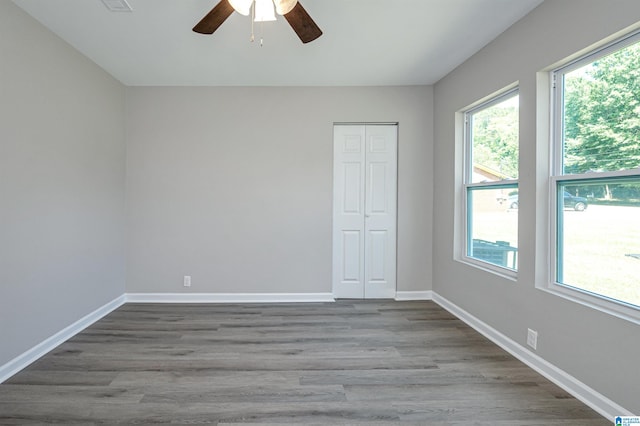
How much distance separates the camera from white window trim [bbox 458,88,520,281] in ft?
9.37

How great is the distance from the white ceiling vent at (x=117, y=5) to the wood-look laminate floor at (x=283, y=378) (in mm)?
2700

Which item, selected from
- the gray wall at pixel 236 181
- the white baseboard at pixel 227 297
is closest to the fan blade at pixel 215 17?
the gray wall at pixel 236 181

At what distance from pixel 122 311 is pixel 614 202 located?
459 centimetres

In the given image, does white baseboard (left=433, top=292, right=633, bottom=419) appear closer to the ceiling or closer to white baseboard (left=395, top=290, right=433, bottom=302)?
white baseboard (left=395, top=290, right=433, bottom=302)

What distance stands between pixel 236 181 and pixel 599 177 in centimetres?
348

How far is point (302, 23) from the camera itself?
1896 millimetres

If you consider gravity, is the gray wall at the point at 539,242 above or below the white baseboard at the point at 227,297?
above

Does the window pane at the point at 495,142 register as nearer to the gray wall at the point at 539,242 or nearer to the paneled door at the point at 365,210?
the gray wall at the point at 539,242

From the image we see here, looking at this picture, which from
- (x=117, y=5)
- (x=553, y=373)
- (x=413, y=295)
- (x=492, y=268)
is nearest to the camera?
(x=553, y=373)

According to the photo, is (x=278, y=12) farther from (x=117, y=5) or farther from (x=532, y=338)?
(x=532, y=338)

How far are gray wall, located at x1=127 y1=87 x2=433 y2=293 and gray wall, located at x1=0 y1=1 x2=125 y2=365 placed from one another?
420 mm

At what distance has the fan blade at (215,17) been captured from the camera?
1789mm

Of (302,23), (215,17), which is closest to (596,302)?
(302,23)

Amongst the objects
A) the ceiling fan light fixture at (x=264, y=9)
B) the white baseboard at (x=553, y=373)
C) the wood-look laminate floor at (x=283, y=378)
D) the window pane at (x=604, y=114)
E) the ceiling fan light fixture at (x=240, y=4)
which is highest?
the ceiling fan light fixture at (x=264, y=9)
